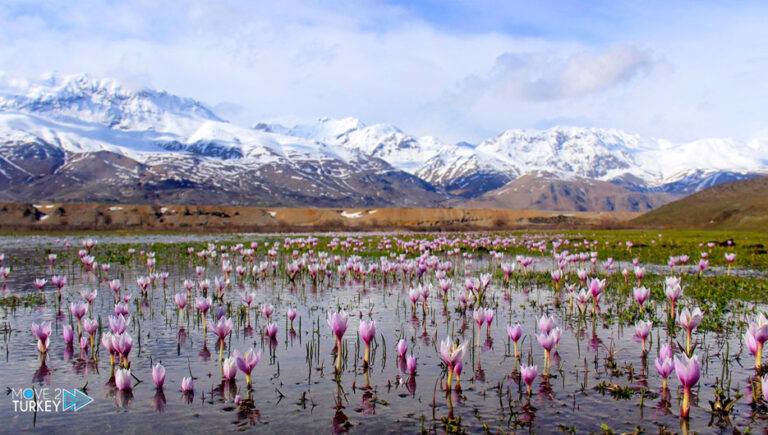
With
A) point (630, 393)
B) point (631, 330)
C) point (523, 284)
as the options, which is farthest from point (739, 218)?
point (630, 393)

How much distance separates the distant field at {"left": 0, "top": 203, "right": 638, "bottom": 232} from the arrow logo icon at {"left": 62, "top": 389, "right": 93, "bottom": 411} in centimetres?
6918

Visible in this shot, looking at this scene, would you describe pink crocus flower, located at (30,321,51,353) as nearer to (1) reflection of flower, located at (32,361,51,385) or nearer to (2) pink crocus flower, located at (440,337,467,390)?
(1) reflection of flower, located at (32,361,51,385)

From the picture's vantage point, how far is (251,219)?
9938cm

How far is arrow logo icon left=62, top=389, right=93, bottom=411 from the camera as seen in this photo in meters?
7.29

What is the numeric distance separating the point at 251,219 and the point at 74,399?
93864 mm

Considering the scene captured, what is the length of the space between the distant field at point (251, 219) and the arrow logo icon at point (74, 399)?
6918cm

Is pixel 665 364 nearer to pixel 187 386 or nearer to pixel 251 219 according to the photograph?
pixel 187 386

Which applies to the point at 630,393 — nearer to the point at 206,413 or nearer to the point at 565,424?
the point at 565,424

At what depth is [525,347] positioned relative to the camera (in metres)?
10.4

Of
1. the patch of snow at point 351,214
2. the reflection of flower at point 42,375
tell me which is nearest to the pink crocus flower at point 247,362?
the reflection of flower at point 42,375

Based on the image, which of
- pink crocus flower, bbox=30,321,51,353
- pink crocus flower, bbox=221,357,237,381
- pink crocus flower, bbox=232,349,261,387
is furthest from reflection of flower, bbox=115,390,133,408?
pink crocus flower, bbox=30,321,51,353

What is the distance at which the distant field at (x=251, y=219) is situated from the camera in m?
83.8

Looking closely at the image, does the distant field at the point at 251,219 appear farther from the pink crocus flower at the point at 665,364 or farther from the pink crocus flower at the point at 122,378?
the pink crocus flower at the point at 122,378

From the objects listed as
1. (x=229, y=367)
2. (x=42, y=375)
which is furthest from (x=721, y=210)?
(x=42, y=375)
